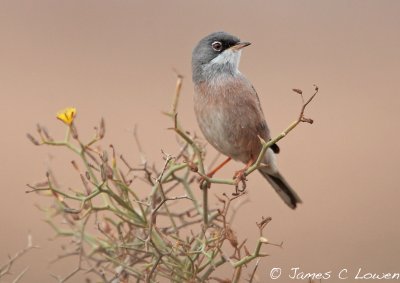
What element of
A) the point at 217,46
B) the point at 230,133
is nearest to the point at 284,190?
the point at 230,133

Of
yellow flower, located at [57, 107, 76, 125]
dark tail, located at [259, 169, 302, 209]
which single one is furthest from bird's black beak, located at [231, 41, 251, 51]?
yellow flower, located at [57, 107, 76, 125]

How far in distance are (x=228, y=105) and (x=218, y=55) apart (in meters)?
0.36

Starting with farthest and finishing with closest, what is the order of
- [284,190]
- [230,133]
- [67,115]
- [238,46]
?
1. [284,190]
2. [238,46]
3. [230,133]
4. [67,115]

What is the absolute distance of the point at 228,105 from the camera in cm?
389

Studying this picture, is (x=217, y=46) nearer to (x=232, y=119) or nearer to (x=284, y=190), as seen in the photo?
(x=232, y=119)

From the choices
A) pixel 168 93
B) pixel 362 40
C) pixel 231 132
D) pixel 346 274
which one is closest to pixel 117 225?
pixel 231 132

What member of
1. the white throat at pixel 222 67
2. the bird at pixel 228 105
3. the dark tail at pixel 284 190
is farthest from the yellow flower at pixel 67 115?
the dark tail at pixel 284 190

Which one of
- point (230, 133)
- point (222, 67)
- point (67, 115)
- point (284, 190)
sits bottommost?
point (67, 115)

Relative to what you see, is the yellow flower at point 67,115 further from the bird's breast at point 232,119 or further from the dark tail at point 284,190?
the dark tail at point 284,190

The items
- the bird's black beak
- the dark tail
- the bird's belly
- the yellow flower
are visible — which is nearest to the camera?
the yellow flower

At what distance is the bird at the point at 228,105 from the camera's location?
3.83 meters

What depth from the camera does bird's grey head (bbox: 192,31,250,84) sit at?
4.05 metres

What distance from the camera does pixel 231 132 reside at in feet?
12.5

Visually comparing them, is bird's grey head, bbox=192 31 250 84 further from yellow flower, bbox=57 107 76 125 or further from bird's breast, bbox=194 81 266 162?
yellow flower, bbox=57 107 76 125
